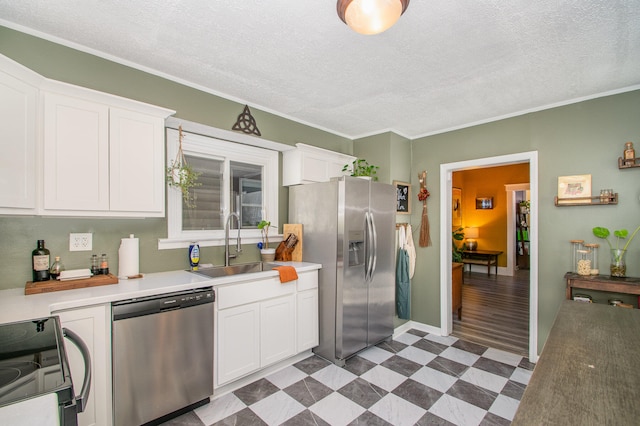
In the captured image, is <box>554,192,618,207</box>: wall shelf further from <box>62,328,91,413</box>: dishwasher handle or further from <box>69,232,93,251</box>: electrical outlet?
<box>69,232,93,251</box>: electrical outlet

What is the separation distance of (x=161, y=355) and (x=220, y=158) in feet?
6.04

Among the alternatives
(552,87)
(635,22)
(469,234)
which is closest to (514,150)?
(552,87)

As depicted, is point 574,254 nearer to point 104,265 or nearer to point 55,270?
point 104,265

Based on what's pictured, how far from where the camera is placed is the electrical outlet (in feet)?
7.07

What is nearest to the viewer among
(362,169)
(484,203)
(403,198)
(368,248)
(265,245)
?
(368,248)

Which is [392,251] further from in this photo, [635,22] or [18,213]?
[18,213]

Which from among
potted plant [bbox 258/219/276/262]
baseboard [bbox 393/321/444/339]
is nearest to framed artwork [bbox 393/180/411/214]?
baseboard [bbox 393/321/444/339]

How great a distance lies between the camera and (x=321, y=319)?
3125 millimetres

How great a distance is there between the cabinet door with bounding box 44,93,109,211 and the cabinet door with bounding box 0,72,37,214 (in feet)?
0.25

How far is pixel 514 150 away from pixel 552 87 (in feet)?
2.47

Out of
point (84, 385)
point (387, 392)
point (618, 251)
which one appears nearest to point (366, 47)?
point (84, 385)

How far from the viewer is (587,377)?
937 millimetres

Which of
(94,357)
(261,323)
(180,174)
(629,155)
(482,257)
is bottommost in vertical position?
(482,257)

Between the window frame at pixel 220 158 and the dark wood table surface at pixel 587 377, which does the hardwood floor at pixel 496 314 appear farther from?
the window frame at pixel 220 158
